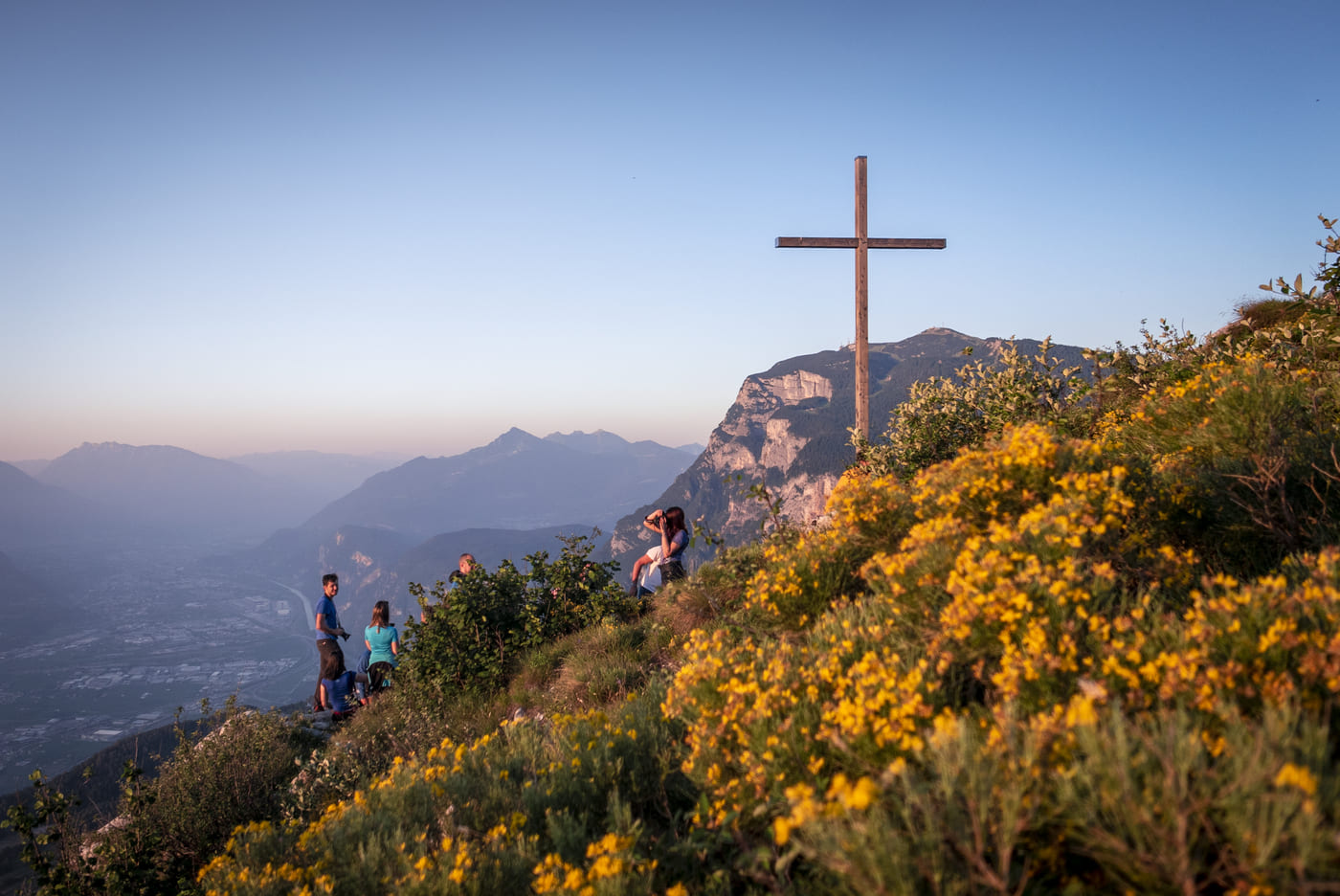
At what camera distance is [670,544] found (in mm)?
10453

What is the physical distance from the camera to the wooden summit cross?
11.0 meters

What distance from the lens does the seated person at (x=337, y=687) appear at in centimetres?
1123

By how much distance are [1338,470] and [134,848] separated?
10946 mm

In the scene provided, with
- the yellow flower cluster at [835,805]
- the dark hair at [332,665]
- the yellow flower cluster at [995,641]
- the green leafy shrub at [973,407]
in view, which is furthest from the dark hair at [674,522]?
the yellow flower cluster at [835,805]

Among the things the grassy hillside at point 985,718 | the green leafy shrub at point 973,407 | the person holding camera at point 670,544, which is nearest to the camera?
the grassy hillside at point 985,718

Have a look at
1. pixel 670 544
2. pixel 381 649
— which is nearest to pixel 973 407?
pixel 670 544

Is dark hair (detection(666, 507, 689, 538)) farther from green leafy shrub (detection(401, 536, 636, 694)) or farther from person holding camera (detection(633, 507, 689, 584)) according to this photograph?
green leafy shrub (detection(401, 536, 636, 694))

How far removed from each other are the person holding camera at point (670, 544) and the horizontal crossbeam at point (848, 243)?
5100mm

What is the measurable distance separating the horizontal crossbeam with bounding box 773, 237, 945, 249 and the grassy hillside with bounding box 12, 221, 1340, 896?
5333 millimetres

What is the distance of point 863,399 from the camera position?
1096 centimetres

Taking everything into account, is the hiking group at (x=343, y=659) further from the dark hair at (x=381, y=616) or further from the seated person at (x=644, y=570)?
the seated person at (x=644, y=570)

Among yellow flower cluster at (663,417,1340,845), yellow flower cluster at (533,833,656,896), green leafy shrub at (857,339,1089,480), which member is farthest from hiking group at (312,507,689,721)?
yellow flower cluster at (533,833,656,896)

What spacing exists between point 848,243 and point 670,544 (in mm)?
6216

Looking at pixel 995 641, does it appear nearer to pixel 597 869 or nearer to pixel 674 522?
pixel 597 869
